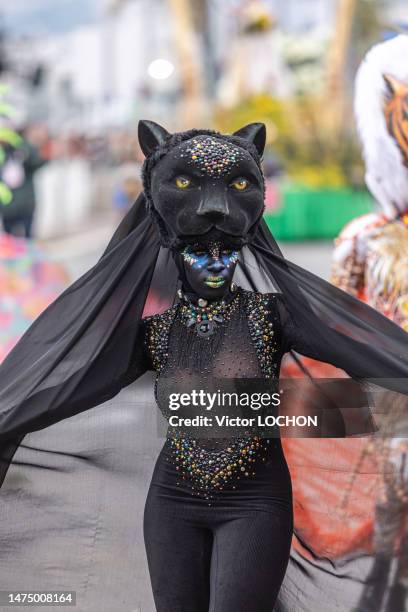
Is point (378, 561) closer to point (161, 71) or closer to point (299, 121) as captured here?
point (161, 71)

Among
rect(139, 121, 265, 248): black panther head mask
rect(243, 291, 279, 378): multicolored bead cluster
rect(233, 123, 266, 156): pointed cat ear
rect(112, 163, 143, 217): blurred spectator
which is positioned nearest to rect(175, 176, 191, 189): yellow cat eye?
rect(139, 121, 265, 248): black panther head mask

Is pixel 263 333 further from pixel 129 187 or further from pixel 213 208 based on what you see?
pixel 129 187

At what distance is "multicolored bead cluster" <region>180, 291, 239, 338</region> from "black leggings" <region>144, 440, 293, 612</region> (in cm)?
37

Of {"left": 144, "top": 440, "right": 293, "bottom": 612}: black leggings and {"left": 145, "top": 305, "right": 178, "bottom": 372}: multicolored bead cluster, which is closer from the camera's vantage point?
{"left": 144, "top": 440, "right": 293, "bottom": 612}: black leggings

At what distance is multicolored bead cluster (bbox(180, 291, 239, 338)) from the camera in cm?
276

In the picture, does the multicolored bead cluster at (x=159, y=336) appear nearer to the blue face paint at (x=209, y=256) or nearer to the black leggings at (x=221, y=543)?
the blue face paint at (x=209, y=256)

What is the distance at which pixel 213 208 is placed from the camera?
264 cm

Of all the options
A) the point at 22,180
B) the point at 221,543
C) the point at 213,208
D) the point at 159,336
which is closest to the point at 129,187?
the point at 22,180

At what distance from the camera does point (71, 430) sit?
3.03m

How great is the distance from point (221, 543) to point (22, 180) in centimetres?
902

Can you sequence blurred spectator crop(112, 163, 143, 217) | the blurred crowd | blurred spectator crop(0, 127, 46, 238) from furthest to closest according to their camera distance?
blurred spectator crop(112, 163, 143, 217)
the blurred crowd
blurred spectator crop(0, 127, 46, 238)

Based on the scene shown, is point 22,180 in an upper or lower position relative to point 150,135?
upper

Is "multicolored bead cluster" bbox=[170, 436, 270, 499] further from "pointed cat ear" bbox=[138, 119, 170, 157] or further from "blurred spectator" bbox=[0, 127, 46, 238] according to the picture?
"blurred spectator" bbox=[0, 127, 46, 238]

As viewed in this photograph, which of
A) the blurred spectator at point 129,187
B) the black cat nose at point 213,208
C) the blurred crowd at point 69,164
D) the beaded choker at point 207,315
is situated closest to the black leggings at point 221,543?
the beaded choker at point 207,315
